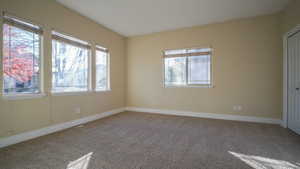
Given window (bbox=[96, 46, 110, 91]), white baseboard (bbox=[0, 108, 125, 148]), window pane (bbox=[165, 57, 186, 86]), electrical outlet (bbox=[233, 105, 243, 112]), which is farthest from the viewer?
window pane (bbox=[165, 57, 186, 86])

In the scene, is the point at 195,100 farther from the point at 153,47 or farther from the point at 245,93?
the point at 153,47

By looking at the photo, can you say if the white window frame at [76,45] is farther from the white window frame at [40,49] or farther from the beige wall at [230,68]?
the beige wall at [230,68]

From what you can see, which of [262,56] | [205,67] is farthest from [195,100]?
[262,56]

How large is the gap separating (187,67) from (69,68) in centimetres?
338

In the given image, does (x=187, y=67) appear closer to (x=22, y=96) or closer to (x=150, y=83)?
(x=150, y=83)

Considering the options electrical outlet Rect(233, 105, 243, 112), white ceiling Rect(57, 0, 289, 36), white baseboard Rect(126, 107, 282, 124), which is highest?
white ceiling Rect(57, 0, 289, 36)

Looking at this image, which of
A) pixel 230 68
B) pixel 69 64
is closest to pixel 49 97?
pixel 69 64

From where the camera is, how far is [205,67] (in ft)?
14.1

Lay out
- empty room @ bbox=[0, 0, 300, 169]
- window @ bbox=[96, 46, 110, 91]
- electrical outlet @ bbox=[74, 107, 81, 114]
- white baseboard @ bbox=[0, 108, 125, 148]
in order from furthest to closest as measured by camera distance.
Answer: window @ bbox=[96, 46, 110, 91] → electrical outlet @ bbox=[74, 107, 81, 114] → white baseboard @ bbox=[0, 108, 125, 148] → empty room @ bbox=[0, 0, 300, 169]

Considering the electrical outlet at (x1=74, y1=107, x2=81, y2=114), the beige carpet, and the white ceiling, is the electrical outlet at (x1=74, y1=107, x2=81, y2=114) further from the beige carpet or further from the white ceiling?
the white ceiling

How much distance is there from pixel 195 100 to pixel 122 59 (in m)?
2.99

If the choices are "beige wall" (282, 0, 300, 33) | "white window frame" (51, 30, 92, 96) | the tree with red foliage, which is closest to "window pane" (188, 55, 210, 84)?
"beige wall" (282, 0, 300, 33)

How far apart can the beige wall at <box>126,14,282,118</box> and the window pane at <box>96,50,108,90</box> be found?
1368 mm

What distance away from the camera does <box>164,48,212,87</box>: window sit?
14.1 ft
